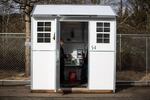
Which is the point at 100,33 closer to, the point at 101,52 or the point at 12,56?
the point at 101,52

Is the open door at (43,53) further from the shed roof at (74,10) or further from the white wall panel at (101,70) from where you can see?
the white wall panel at (101,70)

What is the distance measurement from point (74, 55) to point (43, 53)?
2948 millimetres

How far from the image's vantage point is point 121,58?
2189cm

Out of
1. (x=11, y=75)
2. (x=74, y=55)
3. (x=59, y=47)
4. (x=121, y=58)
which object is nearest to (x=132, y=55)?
(x=121, y=58)

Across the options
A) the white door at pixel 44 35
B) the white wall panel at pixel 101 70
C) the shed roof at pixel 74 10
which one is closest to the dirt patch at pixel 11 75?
the white door at pixel 44 35

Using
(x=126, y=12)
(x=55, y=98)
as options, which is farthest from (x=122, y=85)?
(x=126, y=12)

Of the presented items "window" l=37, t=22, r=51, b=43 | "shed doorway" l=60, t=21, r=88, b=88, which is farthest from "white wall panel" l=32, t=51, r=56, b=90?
"shed doorway" l=60, t=21, r=88, b=88

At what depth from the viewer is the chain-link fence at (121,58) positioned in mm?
19625

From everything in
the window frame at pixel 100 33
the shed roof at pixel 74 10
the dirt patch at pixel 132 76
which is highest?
the shed roof at pixel 74 10

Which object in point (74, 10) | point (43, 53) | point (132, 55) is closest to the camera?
point (43, 53)

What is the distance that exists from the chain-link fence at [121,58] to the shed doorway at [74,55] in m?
1.78

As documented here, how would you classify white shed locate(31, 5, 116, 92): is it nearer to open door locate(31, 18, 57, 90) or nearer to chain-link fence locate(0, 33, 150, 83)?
open door locate(31, 18, 57, 90)

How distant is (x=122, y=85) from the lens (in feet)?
58.3

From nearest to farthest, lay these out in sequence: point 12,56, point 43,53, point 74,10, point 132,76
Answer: point 43,53 < point 74,10 < point 132,76 < point 12,56
